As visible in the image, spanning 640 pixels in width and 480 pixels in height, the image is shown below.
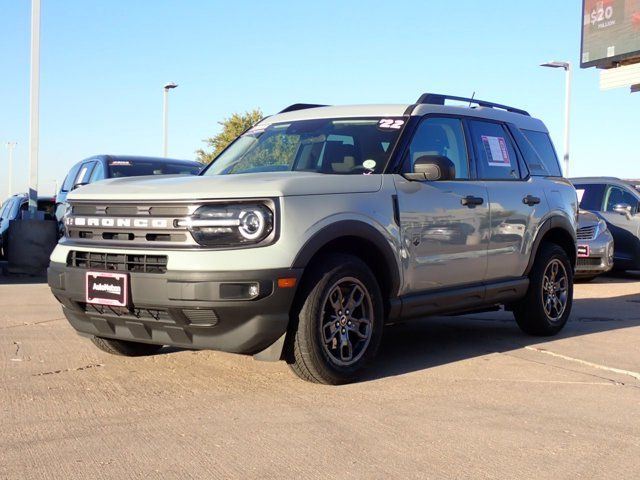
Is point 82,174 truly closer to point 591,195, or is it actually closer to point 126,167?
point 126,167

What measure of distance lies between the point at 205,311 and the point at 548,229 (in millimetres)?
3687

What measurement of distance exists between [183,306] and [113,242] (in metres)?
0.72

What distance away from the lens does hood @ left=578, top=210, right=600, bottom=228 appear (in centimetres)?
1298

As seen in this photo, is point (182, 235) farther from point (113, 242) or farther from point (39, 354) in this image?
point (39, 354)

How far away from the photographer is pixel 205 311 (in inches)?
183

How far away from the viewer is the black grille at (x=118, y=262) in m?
4.78

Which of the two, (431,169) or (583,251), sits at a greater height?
(431,169)

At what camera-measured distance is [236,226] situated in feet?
15.3

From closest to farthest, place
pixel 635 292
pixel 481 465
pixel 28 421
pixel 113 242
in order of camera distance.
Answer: pixel 481 465 → pixel 28 421 → pixel 113 242 → pixel 635 292

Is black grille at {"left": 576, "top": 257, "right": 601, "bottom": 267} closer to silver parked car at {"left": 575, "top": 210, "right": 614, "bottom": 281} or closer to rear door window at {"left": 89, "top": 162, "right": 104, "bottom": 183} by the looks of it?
silver parked car at {"left": 575, "top": 210, "right": 614, "bottom": 281}

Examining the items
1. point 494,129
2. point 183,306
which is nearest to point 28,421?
point 183,306

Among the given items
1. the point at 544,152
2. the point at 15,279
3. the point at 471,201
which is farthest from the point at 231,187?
the point at 15,279

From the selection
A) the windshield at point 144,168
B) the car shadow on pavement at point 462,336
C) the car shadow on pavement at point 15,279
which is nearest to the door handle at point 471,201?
the car shadow on pavement at point 462,336

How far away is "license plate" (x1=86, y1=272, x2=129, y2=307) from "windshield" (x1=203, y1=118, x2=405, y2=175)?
1.55 metres
